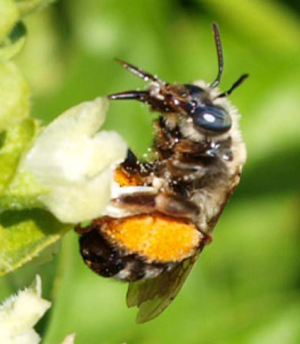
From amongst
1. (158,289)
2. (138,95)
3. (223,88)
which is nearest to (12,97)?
(138,95)

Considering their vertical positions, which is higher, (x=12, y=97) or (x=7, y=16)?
(x=7, y=16)

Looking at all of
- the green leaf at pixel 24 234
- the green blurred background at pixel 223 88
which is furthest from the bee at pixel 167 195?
the green blurred background at pixel 223 88

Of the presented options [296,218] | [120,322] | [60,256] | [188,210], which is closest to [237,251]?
[296,218]

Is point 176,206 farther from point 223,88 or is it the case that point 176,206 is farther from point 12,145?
point 223,88

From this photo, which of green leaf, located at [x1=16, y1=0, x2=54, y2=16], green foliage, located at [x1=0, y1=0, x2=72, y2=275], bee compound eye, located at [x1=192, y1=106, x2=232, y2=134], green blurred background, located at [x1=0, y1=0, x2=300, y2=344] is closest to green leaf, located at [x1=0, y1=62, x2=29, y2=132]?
green foliage, located at [x1=0, y1=0, x2=72, y2=275]

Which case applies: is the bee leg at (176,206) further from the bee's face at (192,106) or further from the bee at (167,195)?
the bee's face at (192,106)
